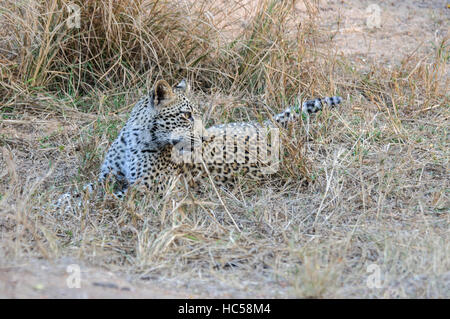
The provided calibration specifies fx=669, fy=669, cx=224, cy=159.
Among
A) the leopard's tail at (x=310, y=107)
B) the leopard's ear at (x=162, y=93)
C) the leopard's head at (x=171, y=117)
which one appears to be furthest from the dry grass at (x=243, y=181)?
the leopard's ear at (x=162, y=93)

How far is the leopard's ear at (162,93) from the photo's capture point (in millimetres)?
5593

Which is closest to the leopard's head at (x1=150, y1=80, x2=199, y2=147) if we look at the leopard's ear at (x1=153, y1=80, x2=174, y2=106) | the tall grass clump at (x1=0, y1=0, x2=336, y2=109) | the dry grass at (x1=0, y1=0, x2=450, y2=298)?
the leopard's ear at (x1=153, y1=80, x2=174, y2=106)

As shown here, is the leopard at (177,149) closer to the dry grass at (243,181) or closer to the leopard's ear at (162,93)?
the leopard's ear at (162,93)

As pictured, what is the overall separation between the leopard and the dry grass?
0.21m

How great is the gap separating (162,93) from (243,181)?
1.06 metres

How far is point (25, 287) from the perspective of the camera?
3771mm

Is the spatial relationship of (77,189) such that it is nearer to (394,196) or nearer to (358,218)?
(358,218)

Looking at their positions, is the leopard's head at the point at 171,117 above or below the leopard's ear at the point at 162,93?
below

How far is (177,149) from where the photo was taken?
5.86 m

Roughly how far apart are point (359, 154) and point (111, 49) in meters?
2.98

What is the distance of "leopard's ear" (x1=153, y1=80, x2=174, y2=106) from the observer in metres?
5.59

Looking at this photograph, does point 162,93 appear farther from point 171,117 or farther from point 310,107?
point 310,107

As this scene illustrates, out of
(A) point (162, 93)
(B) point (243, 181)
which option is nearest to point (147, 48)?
(A) point (162, 93)

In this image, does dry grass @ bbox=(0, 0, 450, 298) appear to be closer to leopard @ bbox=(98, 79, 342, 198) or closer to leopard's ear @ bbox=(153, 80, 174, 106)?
leopard @ bbox=(98, 79, 342, 198)
